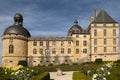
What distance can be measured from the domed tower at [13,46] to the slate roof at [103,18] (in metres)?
14.2

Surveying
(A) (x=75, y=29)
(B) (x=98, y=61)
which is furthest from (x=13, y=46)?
(B) (x=98, y=61)

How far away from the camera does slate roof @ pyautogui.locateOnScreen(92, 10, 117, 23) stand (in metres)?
54.6

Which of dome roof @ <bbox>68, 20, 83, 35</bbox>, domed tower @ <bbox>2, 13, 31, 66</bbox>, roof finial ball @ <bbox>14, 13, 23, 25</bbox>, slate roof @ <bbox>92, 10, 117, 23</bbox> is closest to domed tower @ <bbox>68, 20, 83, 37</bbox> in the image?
dome roof @ <bbox>68, 20, 83, 35</bbox>

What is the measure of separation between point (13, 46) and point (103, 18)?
1786cm

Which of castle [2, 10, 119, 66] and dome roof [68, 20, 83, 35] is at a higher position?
dome roof [68, 20, 83, 35]

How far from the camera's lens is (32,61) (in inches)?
2174

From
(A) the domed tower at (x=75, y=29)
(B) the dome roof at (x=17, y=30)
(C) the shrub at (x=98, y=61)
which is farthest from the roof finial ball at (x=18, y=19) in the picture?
(C) the shrub at (x=98, y=61)

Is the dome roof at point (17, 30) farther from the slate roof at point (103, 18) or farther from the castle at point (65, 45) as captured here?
the slate roof at point (103, 18)

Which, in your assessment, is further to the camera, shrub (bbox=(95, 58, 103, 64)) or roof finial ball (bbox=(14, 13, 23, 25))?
roof finial ball (bbox=(14, 13, 23, 25))

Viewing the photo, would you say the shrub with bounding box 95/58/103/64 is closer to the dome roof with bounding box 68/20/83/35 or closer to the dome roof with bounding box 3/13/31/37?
the dome roof with bounding box 68/20/83/35

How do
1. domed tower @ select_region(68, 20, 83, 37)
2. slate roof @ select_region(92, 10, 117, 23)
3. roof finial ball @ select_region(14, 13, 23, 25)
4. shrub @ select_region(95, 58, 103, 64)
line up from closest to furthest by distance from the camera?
shrub @ select_region(95, 58, 103, 64), slate roof @ select_region(92, 10, 117, 23), roof finial ball @ select_region(14, 13, 23, 25), domed tower @ select_region(68, 20, 83, 37)

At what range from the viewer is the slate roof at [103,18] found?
5459cm

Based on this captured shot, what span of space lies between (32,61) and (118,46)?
54.2 feet

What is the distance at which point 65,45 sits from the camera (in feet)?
184
